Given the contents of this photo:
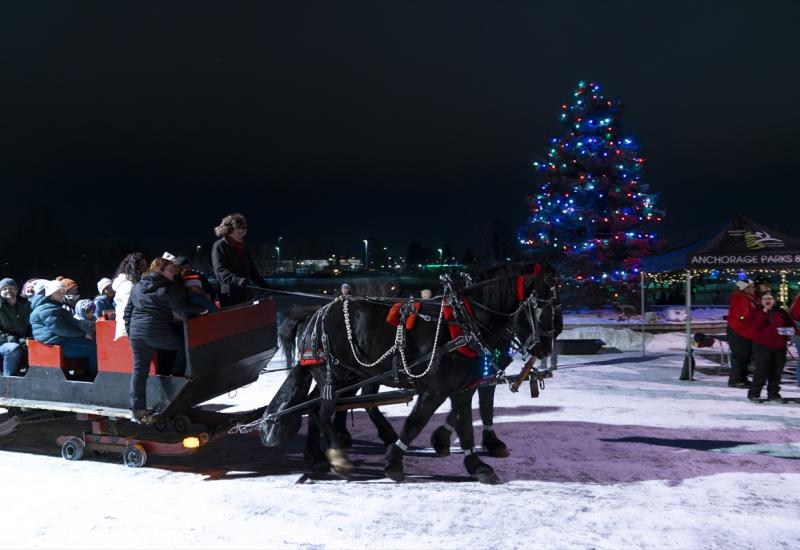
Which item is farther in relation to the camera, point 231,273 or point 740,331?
point 740,331

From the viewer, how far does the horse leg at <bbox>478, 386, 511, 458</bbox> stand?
20.3ft

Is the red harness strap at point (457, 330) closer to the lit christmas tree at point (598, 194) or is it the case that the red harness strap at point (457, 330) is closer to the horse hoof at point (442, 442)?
the horse hoof at point (442, 442)

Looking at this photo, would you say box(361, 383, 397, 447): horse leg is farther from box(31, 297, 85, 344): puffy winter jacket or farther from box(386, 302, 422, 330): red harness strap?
box(31, 297, 85, 344): puffy winter jacket

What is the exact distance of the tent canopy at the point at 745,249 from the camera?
11.9 m

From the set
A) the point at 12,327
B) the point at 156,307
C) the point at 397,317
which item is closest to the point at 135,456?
the point at 156,307

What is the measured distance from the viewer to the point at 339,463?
18.4ft

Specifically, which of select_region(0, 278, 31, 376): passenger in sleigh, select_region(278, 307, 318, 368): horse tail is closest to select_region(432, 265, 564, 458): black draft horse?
select_region(278, 307, 318, 368): horse tail

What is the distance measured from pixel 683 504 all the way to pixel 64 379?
594 cm

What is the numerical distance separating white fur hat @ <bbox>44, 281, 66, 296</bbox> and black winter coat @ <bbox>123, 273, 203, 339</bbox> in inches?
55.0

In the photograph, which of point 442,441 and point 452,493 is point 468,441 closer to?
point 452,493

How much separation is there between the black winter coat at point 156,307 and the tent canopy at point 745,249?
1025 cm

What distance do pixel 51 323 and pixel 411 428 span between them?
3.96 m

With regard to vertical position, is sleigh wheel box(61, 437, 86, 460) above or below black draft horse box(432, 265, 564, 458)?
below

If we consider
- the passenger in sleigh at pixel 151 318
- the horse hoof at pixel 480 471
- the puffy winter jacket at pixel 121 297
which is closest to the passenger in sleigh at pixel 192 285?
the passenger in sleigh at pixel 151 318
